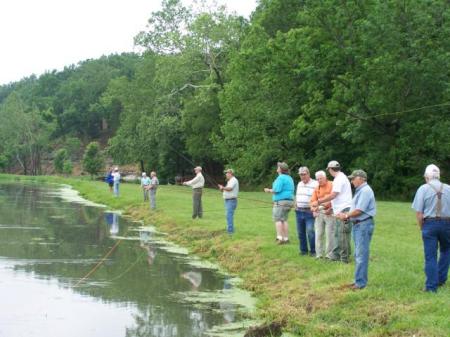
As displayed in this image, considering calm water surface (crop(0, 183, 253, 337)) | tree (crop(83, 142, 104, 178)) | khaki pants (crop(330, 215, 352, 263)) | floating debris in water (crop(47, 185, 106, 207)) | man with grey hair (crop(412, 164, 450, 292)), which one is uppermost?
tree (crop(83, 142, 104, 178))

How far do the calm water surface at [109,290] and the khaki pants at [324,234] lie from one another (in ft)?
6.11

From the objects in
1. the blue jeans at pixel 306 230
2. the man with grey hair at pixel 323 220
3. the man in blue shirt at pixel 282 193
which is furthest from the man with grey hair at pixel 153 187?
the man with grey hair at pixel 323 220

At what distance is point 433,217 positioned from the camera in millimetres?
9414

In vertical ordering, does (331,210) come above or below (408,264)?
above

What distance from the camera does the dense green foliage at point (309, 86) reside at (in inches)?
1314

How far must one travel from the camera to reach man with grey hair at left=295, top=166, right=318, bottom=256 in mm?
13805

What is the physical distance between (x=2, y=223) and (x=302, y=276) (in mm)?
16737

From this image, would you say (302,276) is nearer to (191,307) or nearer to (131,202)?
(191,307)

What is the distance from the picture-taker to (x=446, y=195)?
9430mm

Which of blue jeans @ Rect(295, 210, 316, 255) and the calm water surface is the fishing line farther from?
blue jeans @ Rect(295, 210, 316, 255)

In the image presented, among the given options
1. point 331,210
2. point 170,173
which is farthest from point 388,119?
point 170,173

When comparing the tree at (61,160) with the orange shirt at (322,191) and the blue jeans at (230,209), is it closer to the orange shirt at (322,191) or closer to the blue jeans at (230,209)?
the blue jeans at (230,209)

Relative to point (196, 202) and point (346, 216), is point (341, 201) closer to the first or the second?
point (346, 216)

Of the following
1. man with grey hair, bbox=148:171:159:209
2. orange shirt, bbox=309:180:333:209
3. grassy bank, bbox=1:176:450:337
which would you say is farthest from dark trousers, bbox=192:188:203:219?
orange shirt, bbox=309:180:333:209
